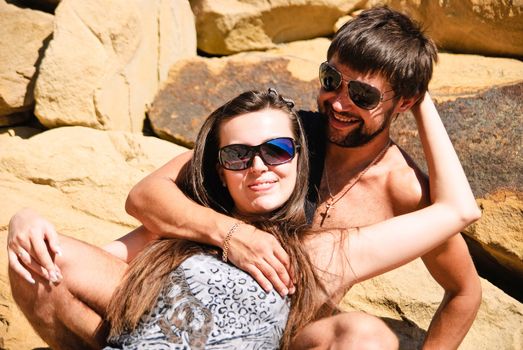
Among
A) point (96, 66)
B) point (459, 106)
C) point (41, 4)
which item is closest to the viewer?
point (459, 106)

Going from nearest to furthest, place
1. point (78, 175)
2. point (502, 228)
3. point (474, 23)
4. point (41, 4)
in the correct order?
point (502, 228)
point (78, 175)
point (41, 4)
point (474, 23)

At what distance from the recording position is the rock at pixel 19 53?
4758mm

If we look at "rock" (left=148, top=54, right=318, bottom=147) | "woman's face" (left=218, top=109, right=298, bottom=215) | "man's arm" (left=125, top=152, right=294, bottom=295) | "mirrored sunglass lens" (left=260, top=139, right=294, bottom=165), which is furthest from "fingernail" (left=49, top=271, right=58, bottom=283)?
"rock" (left=148, top=54, right=318, bottom=147)

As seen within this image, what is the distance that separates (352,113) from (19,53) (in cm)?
260

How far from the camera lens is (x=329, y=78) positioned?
317 cm

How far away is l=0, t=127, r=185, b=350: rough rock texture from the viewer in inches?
160

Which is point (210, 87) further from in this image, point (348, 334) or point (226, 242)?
point (348, 334)

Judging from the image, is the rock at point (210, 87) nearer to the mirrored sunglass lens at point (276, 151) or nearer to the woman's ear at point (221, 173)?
the woman's ear at point (221, 173)

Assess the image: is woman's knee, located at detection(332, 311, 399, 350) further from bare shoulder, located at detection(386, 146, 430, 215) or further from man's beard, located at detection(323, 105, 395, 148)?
man's beard, located at detection(323, 105, 395, 148)

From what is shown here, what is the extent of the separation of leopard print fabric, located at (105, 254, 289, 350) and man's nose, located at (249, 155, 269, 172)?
0.37 m

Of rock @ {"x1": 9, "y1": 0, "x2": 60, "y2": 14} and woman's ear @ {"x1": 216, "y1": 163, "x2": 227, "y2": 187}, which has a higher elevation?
woman's ear @ {"x1": 216, "y1": 163, "x2": 227, "y2": 187}

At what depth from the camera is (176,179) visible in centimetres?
321

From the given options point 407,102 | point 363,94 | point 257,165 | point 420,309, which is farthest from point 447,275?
point 257,165

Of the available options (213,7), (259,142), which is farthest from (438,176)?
(213,7)
